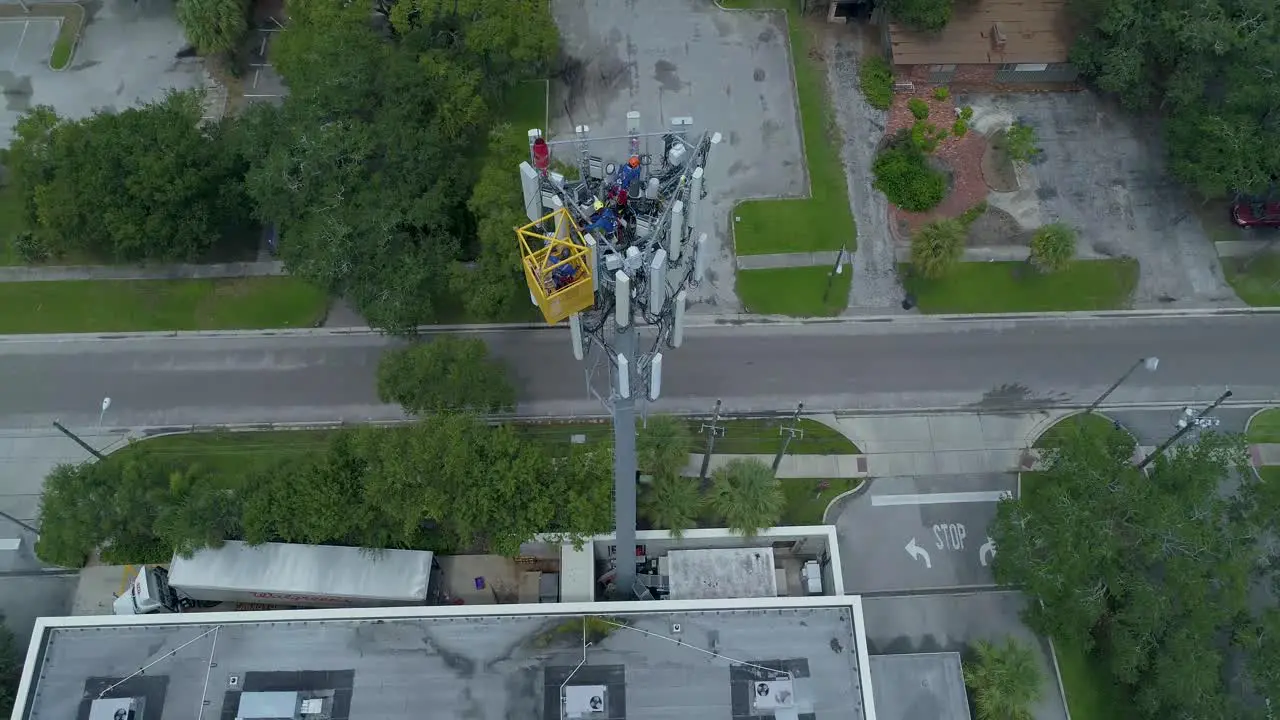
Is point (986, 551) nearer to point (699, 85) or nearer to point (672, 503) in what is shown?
point (672, 503)

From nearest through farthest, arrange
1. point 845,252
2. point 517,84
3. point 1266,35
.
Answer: point 1266,35, point 845,252, point 517,84

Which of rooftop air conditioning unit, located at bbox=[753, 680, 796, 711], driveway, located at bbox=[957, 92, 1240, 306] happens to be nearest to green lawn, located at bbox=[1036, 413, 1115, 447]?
driveway, located at bbox=[957, 92, 1240, 306]

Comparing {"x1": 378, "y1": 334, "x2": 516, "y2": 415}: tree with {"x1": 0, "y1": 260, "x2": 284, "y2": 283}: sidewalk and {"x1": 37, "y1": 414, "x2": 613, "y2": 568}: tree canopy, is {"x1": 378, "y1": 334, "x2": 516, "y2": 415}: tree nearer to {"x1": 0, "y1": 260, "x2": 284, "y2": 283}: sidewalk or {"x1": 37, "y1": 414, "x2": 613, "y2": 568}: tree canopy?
{"x1": 37, "y1": 414, "x2": 613, "y2": 568}: tree canopy

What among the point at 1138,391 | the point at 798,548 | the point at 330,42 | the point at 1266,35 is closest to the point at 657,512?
the point at 798,548

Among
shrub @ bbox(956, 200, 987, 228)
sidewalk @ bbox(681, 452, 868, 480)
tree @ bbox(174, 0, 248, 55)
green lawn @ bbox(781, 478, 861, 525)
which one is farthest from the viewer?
tree @ bbox(174, 0, 248, 55)

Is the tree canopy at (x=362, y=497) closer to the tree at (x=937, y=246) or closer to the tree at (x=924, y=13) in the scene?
the tree at (x=937, y=246)

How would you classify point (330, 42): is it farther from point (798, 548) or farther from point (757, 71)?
A: point (798, 548)
